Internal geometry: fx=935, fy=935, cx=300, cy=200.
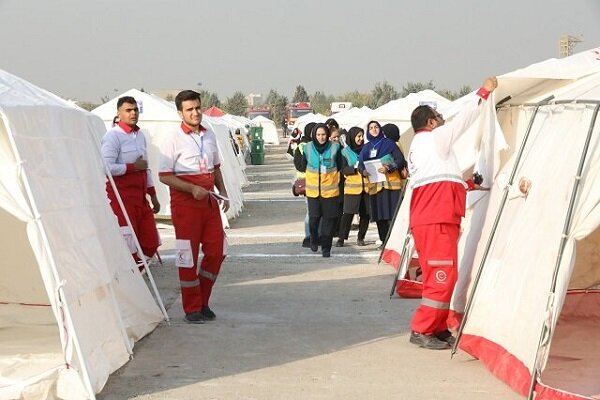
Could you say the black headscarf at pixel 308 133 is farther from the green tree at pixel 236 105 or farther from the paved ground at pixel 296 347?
the green tree at pixel 236 105

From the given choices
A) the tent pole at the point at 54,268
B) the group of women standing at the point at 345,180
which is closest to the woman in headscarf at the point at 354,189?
the group of women standing at the point at 345,180

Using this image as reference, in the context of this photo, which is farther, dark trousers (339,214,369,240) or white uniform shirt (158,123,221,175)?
dark trousers (339,214,369,240)

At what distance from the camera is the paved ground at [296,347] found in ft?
20.1

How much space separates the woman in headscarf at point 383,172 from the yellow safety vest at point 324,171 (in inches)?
19.0

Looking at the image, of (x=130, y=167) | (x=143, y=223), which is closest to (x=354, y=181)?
(x=143, y=223)

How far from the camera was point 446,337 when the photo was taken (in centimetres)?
722

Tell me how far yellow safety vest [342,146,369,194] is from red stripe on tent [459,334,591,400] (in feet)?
19.6

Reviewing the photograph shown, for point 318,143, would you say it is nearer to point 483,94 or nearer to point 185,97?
point 185,97

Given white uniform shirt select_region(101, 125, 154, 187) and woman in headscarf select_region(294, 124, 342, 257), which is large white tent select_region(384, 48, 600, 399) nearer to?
white uniform shirt select_region(101, 125, 154, 187)

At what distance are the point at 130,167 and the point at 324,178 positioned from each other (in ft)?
10.5

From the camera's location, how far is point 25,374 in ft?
20.1

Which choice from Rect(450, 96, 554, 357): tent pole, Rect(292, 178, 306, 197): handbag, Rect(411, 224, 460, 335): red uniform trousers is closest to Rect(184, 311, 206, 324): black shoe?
Rect(411, 224, 460, 335): red uniform trousers

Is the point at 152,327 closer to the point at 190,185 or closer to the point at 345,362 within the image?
the point at 190,185

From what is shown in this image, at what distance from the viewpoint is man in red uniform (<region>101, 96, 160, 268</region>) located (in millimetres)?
9688
